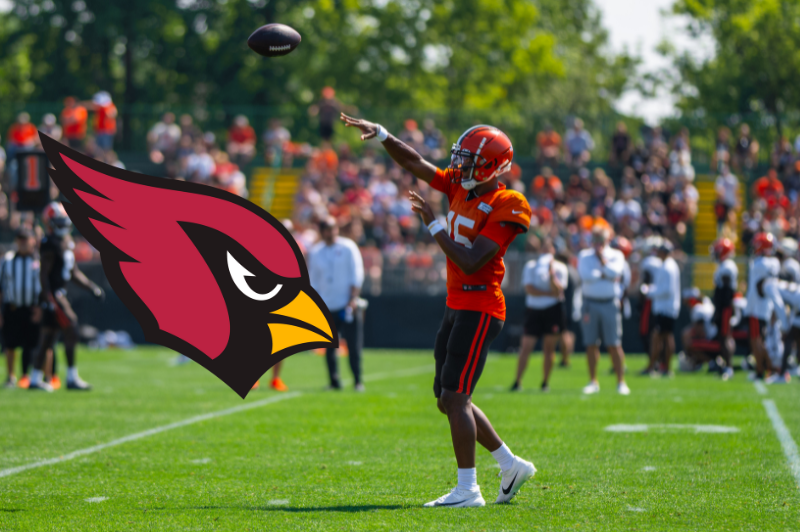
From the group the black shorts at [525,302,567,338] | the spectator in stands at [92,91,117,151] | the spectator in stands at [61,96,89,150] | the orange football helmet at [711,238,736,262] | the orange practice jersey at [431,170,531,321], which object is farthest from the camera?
the spectator in stands at [61,96,89,150]

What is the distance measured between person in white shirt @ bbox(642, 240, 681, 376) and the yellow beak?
34.3ft

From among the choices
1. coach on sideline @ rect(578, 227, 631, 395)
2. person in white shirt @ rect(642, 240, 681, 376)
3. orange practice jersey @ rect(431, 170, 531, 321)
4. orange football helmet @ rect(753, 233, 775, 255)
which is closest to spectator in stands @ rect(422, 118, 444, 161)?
person in white shirt @ rect(642, 240, 681, 376)

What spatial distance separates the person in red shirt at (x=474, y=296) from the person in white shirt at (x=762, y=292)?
9.61 metres

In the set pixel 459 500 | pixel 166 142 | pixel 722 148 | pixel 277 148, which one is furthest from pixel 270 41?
pixel 166 142

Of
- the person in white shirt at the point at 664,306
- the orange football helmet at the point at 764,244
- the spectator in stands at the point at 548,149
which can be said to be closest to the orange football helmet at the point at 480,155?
the orange football helmet at the point at 764,244

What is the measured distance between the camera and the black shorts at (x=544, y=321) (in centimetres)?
1305

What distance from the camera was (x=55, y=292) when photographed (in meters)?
12.8

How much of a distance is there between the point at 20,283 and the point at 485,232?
886cm

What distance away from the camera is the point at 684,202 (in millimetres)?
23859

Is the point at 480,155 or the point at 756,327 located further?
the point at 756,327

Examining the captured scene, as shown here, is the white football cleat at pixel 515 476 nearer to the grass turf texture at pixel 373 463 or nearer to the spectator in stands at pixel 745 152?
the grass turf texture at pixel 373 463

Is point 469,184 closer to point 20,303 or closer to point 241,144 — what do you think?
point 20,303

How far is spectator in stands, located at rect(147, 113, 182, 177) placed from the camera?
27.7 metres

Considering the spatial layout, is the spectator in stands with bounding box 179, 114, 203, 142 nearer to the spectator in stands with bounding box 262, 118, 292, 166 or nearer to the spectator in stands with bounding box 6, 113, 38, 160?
the spectator in stands with bounding box 262, 118, 292, 166
